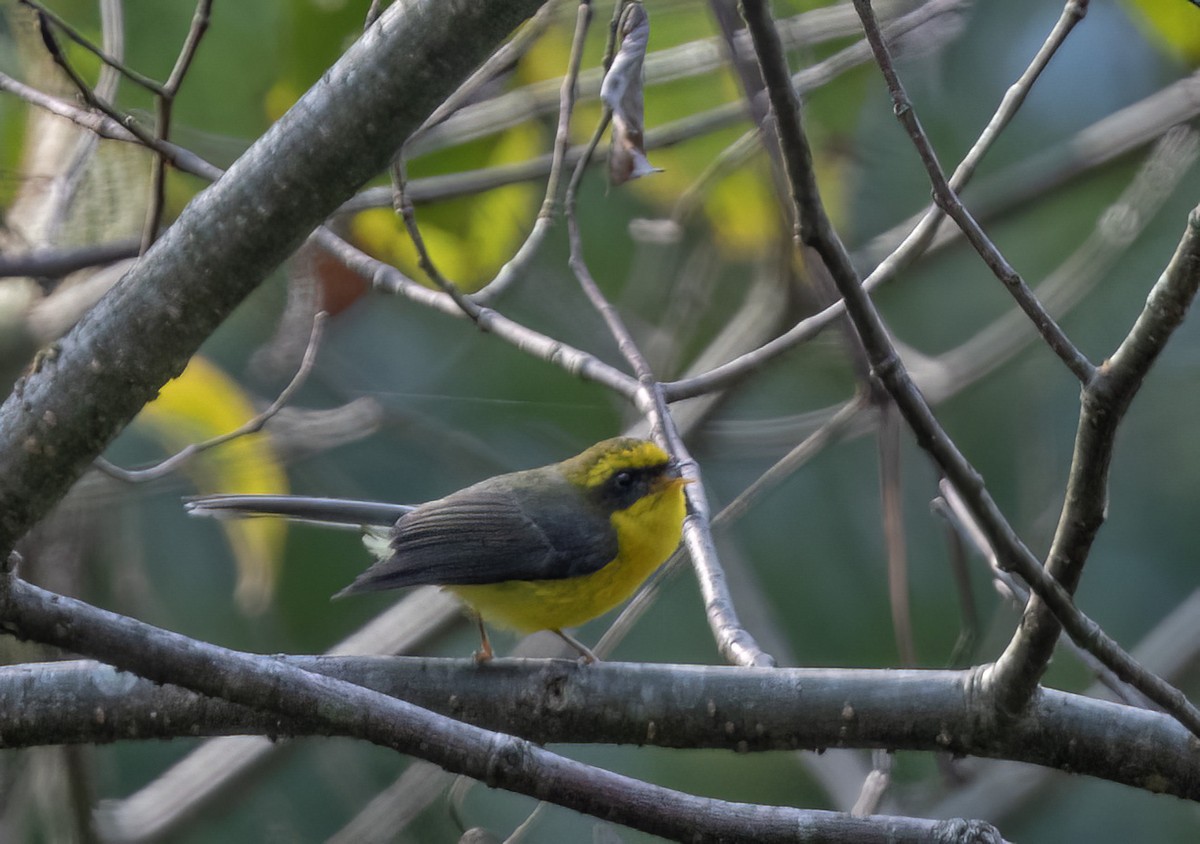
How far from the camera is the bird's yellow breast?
3.53 metres

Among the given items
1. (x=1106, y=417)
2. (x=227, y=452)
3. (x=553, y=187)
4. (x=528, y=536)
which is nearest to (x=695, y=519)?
(x=528, y=536)

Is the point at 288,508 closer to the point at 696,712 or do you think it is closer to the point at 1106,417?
the point at 696,712

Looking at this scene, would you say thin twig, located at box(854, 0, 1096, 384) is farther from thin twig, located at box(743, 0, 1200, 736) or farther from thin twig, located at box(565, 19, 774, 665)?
thin twig, located at box(565, 19, 774, 665)

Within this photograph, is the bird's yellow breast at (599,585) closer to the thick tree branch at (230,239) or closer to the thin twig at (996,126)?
the thin twig at (996,126)

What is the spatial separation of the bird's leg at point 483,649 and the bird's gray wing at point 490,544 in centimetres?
17

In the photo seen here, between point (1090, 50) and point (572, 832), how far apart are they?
16.7 feet

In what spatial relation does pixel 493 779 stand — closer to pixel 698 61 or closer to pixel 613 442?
pixel 613 442

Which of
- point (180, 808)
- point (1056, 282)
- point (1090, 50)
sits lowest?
point (180, 808)

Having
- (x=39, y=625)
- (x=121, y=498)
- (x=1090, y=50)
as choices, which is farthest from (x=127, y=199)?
(x=1090, y=50)

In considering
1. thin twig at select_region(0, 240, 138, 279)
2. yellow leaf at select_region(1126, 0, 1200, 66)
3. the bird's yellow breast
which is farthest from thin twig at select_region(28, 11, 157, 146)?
yellow leaf at select_region(1126, 0, 1200, 66)

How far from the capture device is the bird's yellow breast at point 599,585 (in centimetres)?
353

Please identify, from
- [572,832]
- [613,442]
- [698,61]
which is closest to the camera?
[613,442]

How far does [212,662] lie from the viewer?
6.21ft

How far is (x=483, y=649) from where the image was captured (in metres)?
3.24
